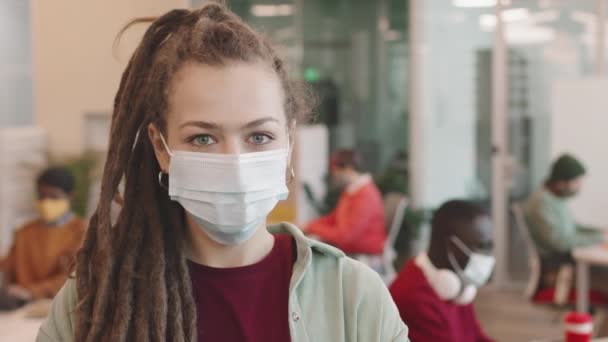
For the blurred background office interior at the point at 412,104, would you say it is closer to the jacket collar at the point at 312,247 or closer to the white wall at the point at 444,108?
the white wall at the point at 444,108

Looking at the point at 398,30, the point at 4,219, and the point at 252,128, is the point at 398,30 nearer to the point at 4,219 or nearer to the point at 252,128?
the point at 4,219

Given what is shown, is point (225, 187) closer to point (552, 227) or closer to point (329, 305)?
point (329, 305)

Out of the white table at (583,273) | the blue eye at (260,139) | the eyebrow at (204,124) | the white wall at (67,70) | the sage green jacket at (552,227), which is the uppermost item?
the white wall at (67,70)

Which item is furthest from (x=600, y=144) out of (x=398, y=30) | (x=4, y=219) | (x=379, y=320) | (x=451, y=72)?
(x=379, y=320)

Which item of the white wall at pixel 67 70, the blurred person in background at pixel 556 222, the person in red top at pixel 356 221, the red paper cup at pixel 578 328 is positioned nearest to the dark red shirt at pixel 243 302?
the red paper cup at pixel 578 328

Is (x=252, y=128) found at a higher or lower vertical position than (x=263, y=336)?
higher

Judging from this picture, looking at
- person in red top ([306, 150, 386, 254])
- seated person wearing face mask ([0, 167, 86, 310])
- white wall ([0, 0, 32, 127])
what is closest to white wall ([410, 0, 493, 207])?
person in red top ([306, 150, 386, 254])

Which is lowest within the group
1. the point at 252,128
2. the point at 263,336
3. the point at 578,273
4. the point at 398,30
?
the point at 578,273

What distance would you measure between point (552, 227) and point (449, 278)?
2.56 m

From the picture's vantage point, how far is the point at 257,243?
140 centimetres

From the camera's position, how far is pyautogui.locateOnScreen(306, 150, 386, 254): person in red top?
5578 millimetres

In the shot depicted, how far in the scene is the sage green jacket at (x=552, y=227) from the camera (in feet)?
17.0

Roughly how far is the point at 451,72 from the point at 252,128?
22.5 ft

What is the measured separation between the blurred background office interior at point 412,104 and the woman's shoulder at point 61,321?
2664 mm
